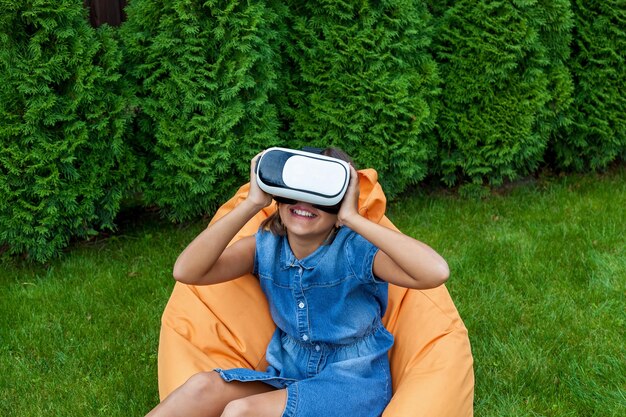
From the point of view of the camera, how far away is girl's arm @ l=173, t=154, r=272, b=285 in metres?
2.68

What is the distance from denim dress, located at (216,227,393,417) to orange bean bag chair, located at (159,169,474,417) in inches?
6.4

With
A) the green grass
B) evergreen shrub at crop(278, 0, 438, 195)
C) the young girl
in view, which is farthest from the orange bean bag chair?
evergreen shrub at crop(278, 0, 438, 195)

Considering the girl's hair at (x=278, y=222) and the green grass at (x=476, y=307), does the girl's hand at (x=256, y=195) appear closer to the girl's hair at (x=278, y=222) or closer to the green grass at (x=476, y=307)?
the girl's hair at (x=278, y=222)

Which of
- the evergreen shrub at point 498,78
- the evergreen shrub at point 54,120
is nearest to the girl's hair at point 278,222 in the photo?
the evergreen shrub at point 54,120

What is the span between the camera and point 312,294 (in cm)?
283

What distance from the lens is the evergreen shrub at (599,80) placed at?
5.55m

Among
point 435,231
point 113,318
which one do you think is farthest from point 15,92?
point 435,231

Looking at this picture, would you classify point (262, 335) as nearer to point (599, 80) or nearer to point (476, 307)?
point (476, 307)

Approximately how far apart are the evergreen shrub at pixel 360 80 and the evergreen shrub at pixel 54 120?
1167mm

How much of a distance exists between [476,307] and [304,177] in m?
1.94

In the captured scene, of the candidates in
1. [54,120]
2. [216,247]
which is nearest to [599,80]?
[54,120]

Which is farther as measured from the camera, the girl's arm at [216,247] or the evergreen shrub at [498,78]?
the evergreen shrub at [498,78]

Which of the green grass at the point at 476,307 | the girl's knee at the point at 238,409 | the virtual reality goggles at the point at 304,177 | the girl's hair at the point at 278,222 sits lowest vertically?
the green grass at the point at 476,307

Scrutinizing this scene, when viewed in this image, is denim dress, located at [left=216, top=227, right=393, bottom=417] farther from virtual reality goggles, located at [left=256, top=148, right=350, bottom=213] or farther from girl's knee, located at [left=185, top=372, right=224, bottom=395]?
virtual reality goggles, located at [left=256, top=148, right=350, bottom=213]
